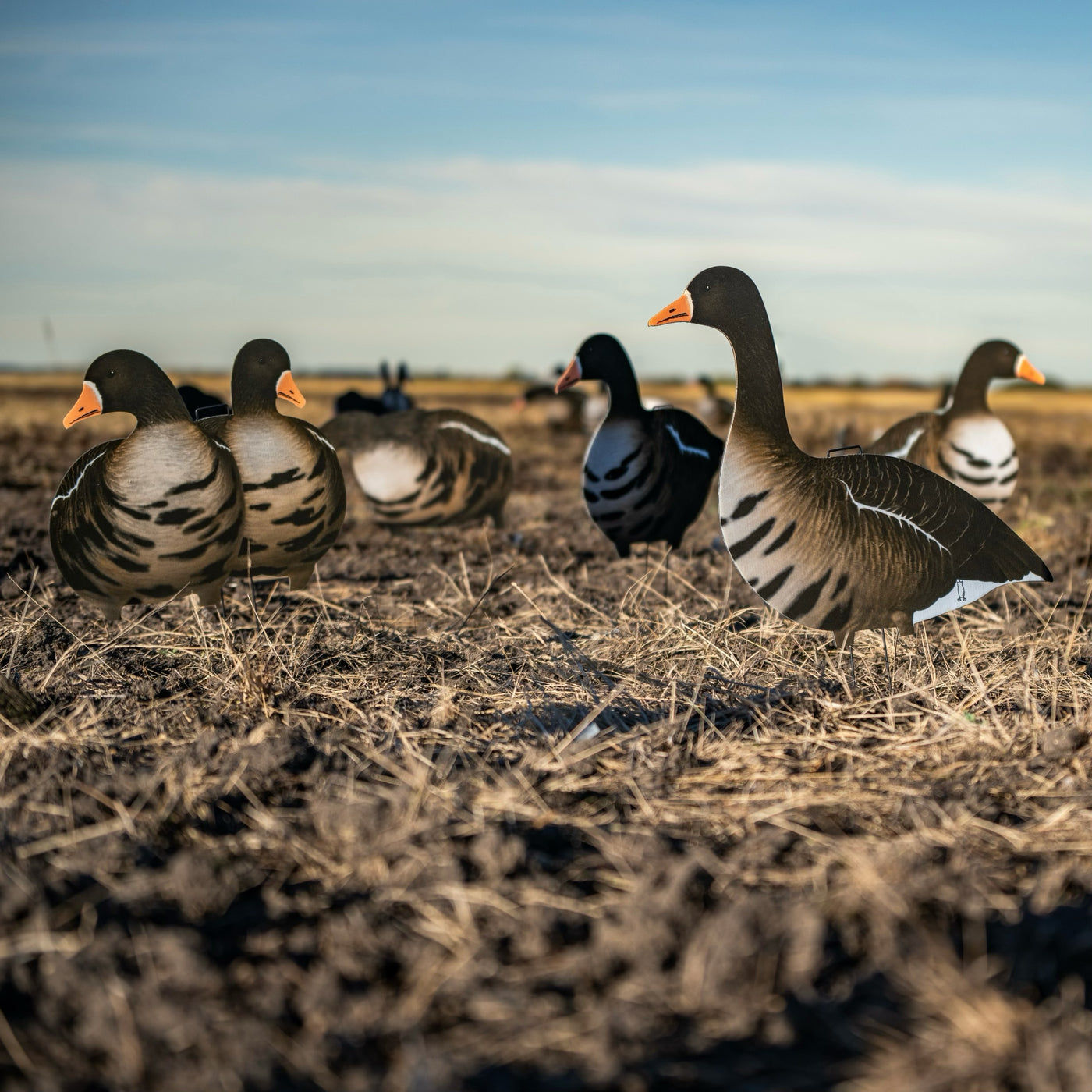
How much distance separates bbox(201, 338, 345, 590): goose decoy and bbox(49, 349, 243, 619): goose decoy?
94 mm

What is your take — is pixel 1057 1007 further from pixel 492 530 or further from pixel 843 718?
pixel 492 530

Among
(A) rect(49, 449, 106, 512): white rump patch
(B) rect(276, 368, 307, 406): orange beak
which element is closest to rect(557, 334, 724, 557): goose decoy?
(B) rect(276, 368, 307, 406): orange beak

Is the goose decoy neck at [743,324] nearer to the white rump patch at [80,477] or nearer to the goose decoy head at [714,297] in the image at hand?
the goose decoy head at [714,297]

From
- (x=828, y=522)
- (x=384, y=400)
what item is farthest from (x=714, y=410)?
(x=828, y=522)

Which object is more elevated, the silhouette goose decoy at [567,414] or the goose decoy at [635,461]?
the silhouette goose decoy at [567,414]

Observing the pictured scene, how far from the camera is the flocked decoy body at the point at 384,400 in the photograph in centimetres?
983

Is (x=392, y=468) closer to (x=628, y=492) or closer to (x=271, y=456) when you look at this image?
(x=628, y=492)

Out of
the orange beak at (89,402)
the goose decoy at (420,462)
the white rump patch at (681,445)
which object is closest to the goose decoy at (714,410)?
the goose decoy at (420,462)

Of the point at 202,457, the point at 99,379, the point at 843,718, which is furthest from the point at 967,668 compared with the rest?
the point at 99,379

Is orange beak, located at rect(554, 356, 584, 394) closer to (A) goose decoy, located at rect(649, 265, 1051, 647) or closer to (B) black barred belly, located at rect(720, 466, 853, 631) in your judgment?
(A) goose decoy, located at rect(649, 265, 1051, 647)

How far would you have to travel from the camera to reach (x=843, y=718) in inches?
172

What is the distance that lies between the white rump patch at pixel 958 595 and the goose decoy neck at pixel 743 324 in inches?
35.5

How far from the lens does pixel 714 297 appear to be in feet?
15.2

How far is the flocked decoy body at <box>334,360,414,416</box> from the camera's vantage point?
9.83 meters
